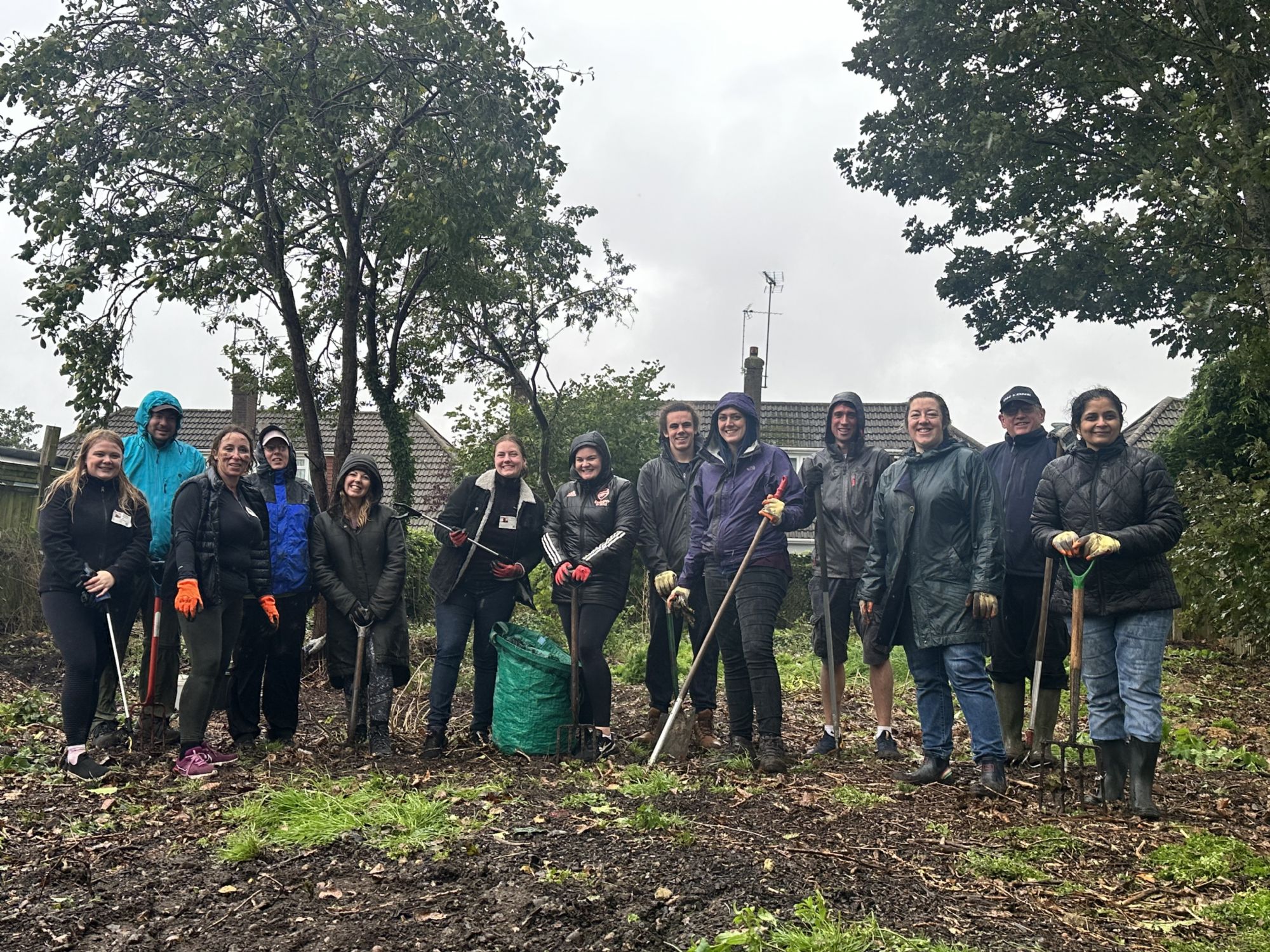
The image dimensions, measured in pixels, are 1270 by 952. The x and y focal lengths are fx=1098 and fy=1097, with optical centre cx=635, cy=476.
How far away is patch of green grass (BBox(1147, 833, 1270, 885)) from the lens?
12.9 feet

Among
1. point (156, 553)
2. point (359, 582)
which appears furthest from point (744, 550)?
point (156, 553)

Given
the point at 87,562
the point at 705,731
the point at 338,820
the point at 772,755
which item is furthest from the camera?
the point at 705,731

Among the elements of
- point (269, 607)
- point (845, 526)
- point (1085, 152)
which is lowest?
point (269, 607)

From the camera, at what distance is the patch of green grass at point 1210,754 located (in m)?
6.17

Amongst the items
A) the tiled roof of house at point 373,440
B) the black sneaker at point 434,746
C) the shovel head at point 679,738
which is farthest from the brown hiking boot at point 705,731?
the tiled roof of house at point 373,440

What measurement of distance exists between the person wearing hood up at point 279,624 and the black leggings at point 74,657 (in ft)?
2.71

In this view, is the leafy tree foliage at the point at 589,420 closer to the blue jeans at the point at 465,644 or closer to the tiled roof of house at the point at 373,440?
the tiled roof of house at the point at 373,440

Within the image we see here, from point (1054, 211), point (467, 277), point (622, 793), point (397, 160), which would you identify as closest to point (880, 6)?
point (1054, 211)

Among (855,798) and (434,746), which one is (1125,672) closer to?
(855,798)

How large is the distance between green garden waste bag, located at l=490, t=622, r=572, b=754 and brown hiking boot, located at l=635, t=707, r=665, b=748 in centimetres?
46

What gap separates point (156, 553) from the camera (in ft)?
21.4

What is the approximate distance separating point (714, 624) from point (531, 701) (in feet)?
3.97

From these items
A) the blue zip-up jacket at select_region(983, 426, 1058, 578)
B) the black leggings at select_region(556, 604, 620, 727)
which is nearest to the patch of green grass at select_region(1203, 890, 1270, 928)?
the blue zip-up jacket at select_region(983, 426, 1058, 578)

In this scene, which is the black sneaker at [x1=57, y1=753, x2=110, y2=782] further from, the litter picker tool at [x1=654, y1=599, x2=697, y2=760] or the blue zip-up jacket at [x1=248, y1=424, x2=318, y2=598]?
the litter picker tool at [x1=654, y1=599, x2=697, y2=760]
